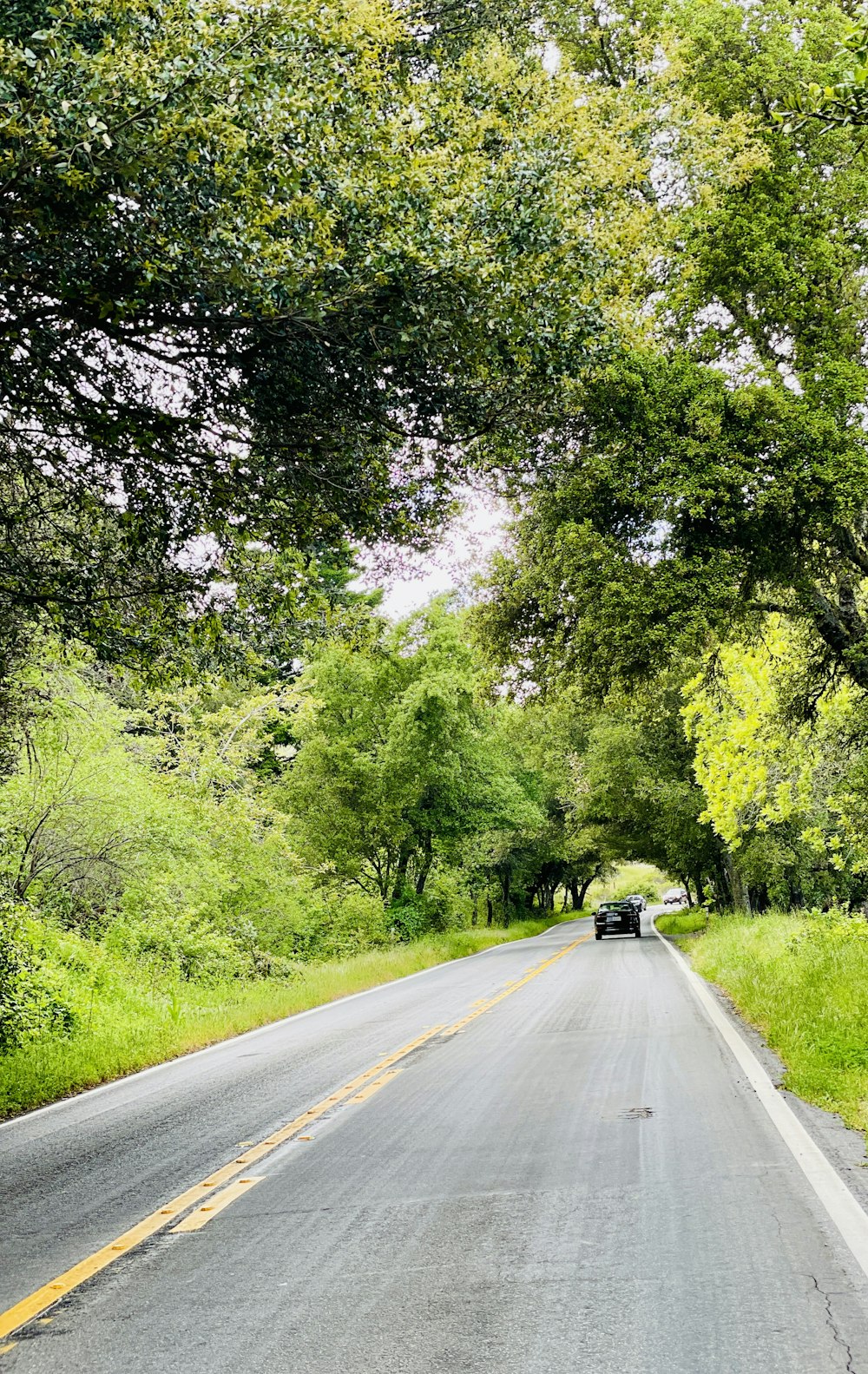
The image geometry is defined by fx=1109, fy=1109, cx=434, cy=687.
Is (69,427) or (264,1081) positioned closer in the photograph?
(69,427)

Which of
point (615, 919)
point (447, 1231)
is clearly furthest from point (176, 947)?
point (615, 919)

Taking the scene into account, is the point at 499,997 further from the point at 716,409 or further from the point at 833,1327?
the point at 833,1327

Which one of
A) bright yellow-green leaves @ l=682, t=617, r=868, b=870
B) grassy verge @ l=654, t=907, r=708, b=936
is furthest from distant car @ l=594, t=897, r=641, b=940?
bright yellow-green leaves @ l=682, t=617, r=868, b=870

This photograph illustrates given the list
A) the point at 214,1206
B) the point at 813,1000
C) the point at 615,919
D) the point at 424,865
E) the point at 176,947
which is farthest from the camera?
the point at 615,919

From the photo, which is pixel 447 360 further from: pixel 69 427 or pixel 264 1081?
pixel 264 1081

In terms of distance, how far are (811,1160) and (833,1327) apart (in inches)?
99.2

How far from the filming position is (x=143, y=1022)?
1417cm

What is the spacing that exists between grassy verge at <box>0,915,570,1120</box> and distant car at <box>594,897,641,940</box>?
55.6 ft

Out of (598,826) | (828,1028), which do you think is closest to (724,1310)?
(828,1028)

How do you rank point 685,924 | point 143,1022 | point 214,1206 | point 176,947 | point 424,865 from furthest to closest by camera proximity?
point 685,924 → point 424,865 → point 176,947 → point 143,1022 → point 214,1206

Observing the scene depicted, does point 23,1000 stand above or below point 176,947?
below

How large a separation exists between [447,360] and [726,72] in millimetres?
8069

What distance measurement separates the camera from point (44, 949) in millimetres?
15141

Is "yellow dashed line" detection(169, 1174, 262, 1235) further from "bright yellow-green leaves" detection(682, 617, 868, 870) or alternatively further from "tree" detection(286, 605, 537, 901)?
"tree" detection(286, 605, 537, 901)
